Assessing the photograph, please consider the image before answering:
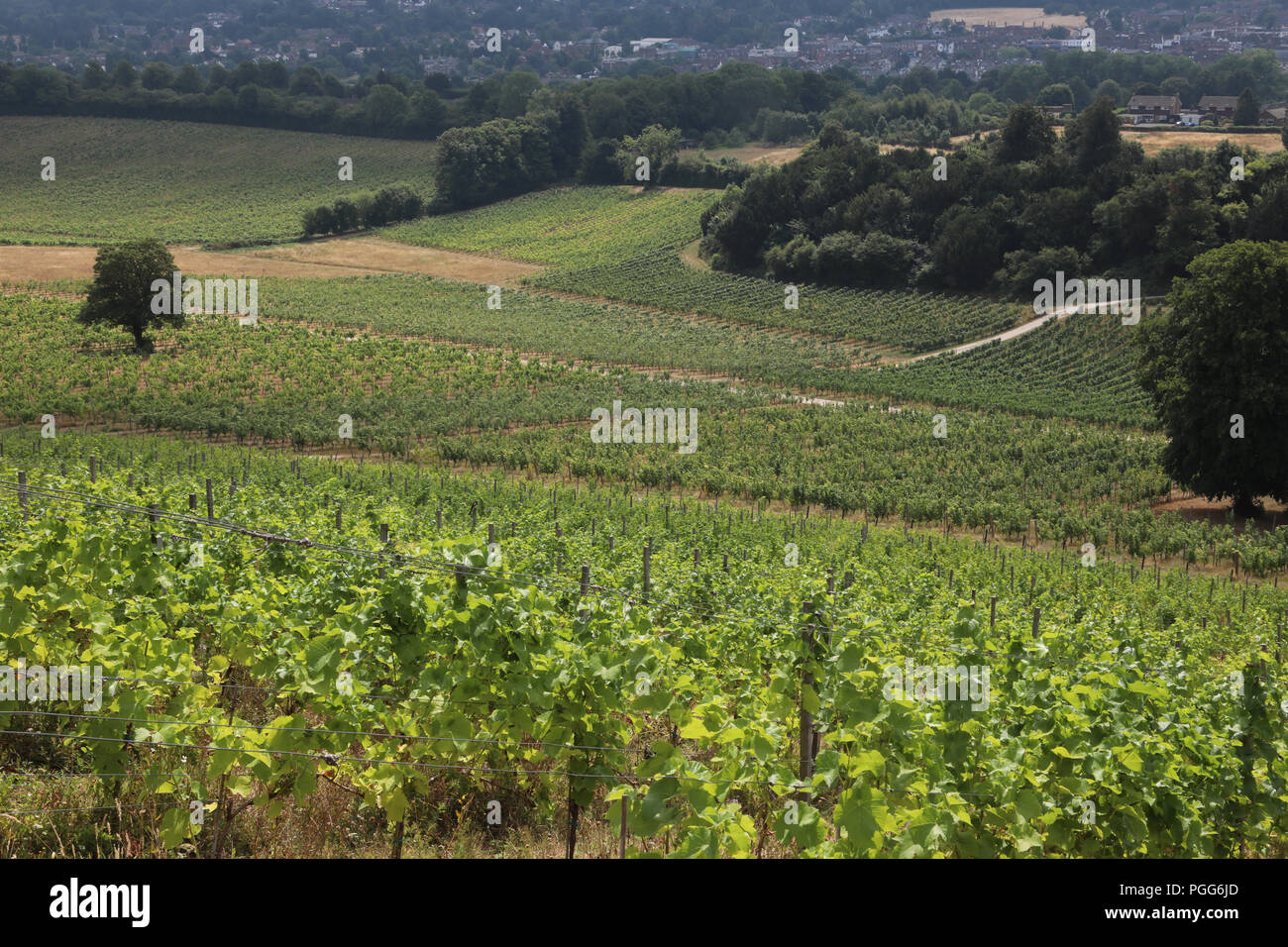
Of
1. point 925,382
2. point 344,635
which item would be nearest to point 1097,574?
point 344,635

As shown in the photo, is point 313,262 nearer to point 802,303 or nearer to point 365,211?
point 365,211

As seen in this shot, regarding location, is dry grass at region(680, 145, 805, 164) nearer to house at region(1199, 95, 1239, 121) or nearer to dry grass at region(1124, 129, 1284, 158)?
dry grass at region(1124, 129, 1284, 158)

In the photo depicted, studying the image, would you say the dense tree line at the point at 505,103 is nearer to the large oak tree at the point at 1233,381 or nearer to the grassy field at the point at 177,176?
the grassy field at the point at 177,176

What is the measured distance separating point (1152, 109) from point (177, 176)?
109878 mm

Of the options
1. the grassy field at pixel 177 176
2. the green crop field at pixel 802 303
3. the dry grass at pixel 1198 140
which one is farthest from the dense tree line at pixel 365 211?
the dry grass at pixel 1198 140

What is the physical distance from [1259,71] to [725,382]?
541 ft

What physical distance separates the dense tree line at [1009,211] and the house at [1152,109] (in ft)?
176

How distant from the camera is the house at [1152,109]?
13002cm

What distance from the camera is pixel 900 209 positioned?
80.9 meters

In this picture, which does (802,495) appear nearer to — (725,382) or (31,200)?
(725,382)

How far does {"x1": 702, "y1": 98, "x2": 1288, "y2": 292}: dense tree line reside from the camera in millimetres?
68250

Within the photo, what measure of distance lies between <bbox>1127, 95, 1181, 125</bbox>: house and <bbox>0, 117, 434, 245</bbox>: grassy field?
7935 cm

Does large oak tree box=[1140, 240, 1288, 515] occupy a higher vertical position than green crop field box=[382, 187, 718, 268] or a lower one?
lower

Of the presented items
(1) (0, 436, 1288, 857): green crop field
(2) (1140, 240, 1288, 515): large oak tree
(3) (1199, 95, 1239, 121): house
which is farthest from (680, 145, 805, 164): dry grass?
(1) (0, 436, 1288, 857): green crop field
